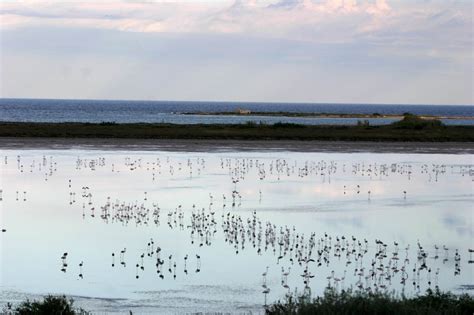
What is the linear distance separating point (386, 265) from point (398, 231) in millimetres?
5197

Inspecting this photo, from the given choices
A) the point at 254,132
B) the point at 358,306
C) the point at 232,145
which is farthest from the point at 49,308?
the point at 254,132

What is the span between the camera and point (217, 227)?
25.9 m

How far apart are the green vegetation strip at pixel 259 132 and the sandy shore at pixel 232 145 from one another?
2758 mm

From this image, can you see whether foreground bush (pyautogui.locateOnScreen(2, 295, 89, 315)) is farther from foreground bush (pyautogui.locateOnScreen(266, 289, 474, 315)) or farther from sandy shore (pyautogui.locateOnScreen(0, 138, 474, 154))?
sandy shore (pyautogui.locateOnScreen(0, 138, 474, 154))

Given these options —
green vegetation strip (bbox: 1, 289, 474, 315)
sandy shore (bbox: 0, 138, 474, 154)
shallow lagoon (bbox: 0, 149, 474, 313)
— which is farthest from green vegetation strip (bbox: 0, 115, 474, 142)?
green vegetation strip (bbox: 1, 289, 474, 315)

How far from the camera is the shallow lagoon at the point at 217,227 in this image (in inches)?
740

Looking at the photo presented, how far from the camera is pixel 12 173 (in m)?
39.6

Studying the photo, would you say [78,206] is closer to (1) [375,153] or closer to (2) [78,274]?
(2) [78,274]

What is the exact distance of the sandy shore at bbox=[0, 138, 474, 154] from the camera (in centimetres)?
5869

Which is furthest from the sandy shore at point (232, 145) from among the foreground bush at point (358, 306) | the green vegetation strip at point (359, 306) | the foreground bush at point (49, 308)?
the foreground bush at point (358, 306)

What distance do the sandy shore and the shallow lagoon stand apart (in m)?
11.9

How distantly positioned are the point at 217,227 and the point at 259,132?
49.8 meters

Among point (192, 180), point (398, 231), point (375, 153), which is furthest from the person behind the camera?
point (375, 153)

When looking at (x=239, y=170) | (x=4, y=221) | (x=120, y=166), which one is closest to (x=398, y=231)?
(x=4, y=221)
